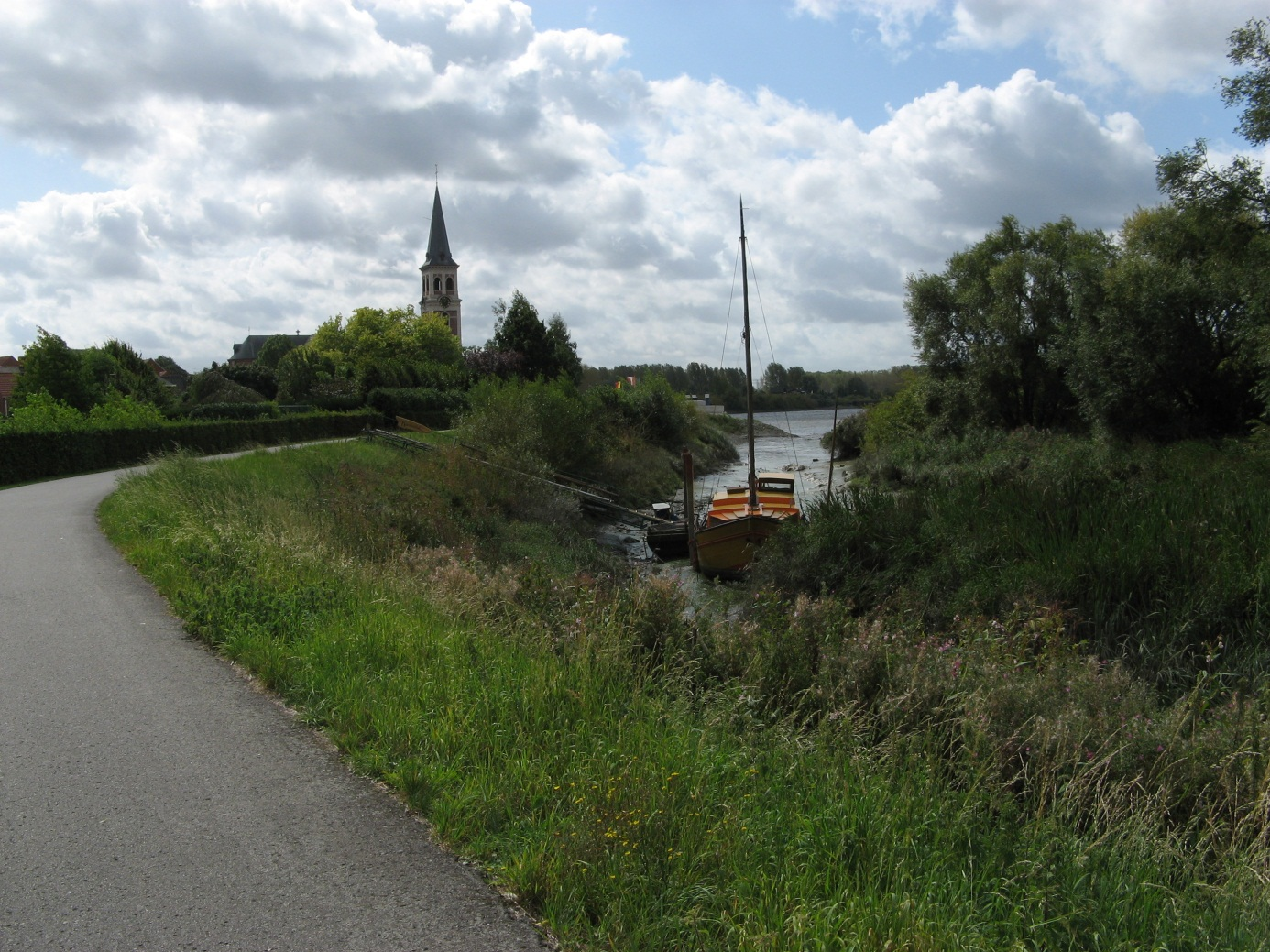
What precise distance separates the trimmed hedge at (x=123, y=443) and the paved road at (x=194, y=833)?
57.1 feet

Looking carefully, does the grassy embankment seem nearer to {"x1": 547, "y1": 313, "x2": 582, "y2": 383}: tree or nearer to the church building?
{"x1": 547, "y1": 313, "x2": 582, "y2": 383}: tree

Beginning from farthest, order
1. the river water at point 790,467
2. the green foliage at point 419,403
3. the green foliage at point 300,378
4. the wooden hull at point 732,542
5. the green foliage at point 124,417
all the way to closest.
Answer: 1. the green foliage at point 300,378
2. the green foliage at point 419,403
3. the river water at point 790,467
4. the green foliage at point 124,417
5. the wooden hull at point 732,542

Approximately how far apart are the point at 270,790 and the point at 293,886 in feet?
3.58

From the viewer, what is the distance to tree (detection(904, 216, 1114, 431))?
39.6 metres

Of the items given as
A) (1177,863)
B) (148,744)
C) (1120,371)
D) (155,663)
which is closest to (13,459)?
(155,663)

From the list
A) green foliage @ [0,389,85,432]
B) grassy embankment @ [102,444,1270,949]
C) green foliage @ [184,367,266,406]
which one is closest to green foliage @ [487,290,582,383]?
green foliage @ [184,367,266,406]

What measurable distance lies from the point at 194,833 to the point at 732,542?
19.0m

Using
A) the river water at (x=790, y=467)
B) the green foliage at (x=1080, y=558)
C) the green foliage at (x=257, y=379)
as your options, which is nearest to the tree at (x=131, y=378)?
the green foliage at (x=257, y=379)

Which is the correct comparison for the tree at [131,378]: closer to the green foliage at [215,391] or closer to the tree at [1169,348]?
the green foliage at [215,391]

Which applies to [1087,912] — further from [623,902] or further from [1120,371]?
[1120,371]

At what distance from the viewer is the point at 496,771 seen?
508 centimetres

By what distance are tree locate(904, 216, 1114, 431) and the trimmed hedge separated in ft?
91.7

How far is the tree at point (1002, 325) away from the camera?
130 feet

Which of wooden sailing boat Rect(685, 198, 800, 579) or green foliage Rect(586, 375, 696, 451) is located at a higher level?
green foliage Rect(586, 375, 696, 451)
